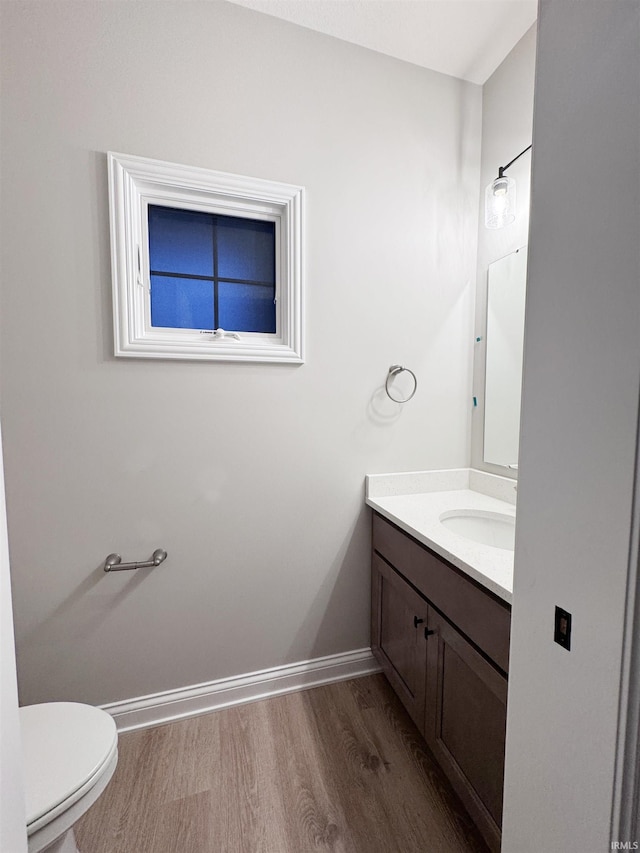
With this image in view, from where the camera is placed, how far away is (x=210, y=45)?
4.22 ft

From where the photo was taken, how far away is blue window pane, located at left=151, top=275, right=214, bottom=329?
1389 mm

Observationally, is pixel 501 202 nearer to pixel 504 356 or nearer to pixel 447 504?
pixel 504 356

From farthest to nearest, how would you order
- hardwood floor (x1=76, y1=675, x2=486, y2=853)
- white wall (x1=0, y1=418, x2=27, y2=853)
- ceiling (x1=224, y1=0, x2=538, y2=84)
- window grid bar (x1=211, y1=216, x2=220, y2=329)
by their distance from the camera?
1. window grid bar (x1=211, y1=216, x2=220, y2=329)
2. ceiling (x1=224, y1=0, x2=538, y2=84)
3. hardwood floor (x1=76, y1=675, x2=486, y2=853)
4. white wall (x1=0, y1=418, x2=27, y2=853)

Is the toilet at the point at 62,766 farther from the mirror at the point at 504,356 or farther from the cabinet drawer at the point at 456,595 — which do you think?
the mirror at the point at 504,356

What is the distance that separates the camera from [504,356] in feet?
5.09

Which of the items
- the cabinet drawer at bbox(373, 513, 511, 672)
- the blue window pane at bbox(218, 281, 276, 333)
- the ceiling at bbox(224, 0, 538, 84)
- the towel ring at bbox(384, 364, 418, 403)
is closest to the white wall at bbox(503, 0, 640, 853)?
the cabinet drawer at bbox(373, 513, 511, 672)

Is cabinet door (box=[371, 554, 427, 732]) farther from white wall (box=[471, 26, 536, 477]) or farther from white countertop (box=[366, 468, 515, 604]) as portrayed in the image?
white wall (box=[471, 26, 536, 477])

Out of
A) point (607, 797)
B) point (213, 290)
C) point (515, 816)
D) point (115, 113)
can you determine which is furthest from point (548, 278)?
Result: point (115, 113)

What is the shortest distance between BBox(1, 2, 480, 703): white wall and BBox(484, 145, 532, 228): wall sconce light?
0.89ft

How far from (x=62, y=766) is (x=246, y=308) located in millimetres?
1530

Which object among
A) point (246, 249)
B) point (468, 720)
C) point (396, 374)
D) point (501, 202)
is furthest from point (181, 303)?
point (468, 720)

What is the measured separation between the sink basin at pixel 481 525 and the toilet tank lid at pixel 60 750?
1.27 metres

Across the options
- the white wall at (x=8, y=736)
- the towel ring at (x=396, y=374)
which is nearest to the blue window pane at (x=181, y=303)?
the towel ring at (x=396, y=374)

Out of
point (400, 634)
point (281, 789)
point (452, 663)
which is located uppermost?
point (452, 663)
